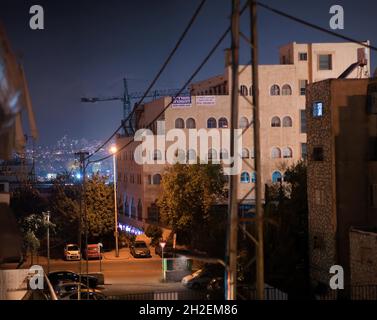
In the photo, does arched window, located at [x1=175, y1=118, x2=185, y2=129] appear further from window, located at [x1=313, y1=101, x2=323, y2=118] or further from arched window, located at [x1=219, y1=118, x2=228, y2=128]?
window, located at [x1=313, y1=101, x2=323, y2=118]

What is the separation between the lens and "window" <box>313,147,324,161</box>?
18.5 meters

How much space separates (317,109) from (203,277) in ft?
21.2

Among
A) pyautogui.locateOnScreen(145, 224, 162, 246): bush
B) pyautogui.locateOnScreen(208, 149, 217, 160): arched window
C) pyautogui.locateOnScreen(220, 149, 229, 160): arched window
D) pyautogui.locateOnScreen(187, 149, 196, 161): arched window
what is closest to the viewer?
pyautogui.locateOnScreen(145, 224, 162, 246): bush

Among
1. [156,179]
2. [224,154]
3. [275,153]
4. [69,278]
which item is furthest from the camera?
[275,153]

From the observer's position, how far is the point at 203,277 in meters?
19.9

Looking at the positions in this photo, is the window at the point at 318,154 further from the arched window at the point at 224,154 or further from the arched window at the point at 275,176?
the arched window at the point at 275,176

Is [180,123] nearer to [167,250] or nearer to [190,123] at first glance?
[190,123]

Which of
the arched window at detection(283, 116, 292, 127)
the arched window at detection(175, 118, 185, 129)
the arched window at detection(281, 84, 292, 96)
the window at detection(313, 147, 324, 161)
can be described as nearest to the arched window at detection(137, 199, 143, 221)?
the arched window at detection(175, 118, 185, 129)

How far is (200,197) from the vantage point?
28609mm

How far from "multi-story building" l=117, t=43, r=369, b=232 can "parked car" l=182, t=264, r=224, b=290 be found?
1426cm

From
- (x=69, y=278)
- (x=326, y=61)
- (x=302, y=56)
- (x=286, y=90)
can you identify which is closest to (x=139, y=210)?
(x=286, y=90)

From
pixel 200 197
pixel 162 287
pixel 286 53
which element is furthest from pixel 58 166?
pixel 162 287
